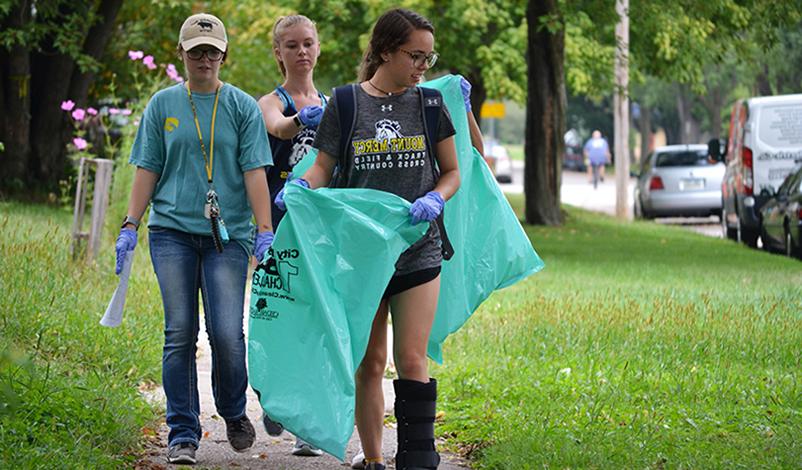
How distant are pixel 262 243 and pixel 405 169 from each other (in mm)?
744

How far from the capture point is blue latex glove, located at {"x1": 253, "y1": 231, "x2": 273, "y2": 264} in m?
6.02

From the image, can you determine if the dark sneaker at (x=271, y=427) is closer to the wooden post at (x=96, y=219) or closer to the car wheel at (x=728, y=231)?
the wooden post at (x=96, y=219)

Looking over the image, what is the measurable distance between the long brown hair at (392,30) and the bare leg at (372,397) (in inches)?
41.0

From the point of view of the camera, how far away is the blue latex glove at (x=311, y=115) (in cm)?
612

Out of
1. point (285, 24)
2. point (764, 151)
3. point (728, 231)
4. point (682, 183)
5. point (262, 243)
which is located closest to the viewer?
point (262, 243)

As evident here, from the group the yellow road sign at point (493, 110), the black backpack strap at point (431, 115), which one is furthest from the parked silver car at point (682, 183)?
the yellow road sign at point (493, 110)

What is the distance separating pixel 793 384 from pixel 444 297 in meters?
2.51

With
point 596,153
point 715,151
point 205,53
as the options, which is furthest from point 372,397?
point 596,153

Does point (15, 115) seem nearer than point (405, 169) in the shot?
No

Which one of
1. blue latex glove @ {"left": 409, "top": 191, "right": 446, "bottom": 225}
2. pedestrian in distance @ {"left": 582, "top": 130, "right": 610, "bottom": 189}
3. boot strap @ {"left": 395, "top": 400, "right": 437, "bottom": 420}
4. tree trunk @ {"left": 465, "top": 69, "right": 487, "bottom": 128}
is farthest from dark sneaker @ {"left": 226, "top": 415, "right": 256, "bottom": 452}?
pedestrian in distance @ {"left": 582, "top": 130, "right": 610, "bottom": 189}

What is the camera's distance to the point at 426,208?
549 centimetres

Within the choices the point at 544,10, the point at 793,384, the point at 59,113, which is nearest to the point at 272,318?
the point at 793,384

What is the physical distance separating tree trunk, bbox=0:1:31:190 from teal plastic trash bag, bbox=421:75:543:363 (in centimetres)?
1785

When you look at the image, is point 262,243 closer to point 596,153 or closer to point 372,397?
point 372,397
